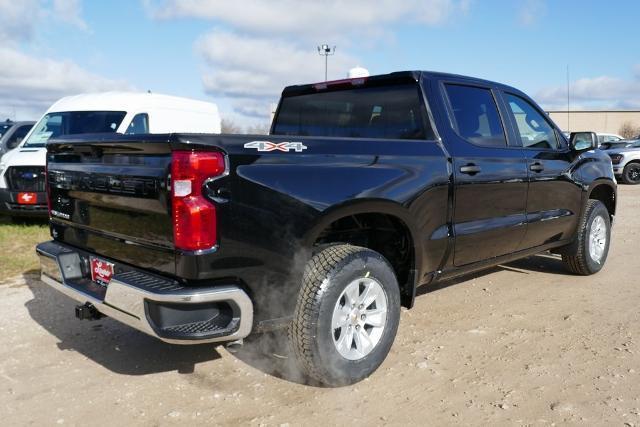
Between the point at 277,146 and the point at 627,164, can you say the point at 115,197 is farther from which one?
the point at 627,164

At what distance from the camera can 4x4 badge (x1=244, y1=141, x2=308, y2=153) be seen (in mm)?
2855

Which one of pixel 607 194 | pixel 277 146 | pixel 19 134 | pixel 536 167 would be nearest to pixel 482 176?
pixel 536 167

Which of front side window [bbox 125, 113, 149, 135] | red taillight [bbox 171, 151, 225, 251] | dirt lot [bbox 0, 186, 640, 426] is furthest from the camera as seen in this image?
front side window [bbox 125, 113, 149, 135]

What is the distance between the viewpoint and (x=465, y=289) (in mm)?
5367

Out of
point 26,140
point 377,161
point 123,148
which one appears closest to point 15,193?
point 26,140

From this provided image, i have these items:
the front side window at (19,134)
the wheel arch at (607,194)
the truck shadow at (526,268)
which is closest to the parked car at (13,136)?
the front side window at (19,134)

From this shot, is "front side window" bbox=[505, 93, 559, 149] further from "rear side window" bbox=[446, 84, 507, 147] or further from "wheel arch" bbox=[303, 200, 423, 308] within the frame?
"wheel arch" bbox=[303, 200, 423, 308]

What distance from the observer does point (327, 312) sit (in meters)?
3.04

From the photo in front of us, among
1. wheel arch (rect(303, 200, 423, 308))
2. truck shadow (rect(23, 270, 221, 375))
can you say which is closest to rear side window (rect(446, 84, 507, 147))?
wheel arch (rect(303, 200, 423, 308))

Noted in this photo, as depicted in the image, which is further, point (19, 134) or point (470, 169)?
point (19, 134)

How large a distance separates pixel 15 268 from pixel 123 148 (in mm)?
3998

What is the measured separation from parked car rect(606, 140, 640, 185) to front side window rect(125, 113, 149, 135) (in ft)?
47.4

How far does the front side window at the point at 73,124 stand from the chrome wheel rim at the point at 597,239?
6.84 m

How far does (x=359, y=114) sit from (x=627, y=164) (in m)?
16.2
